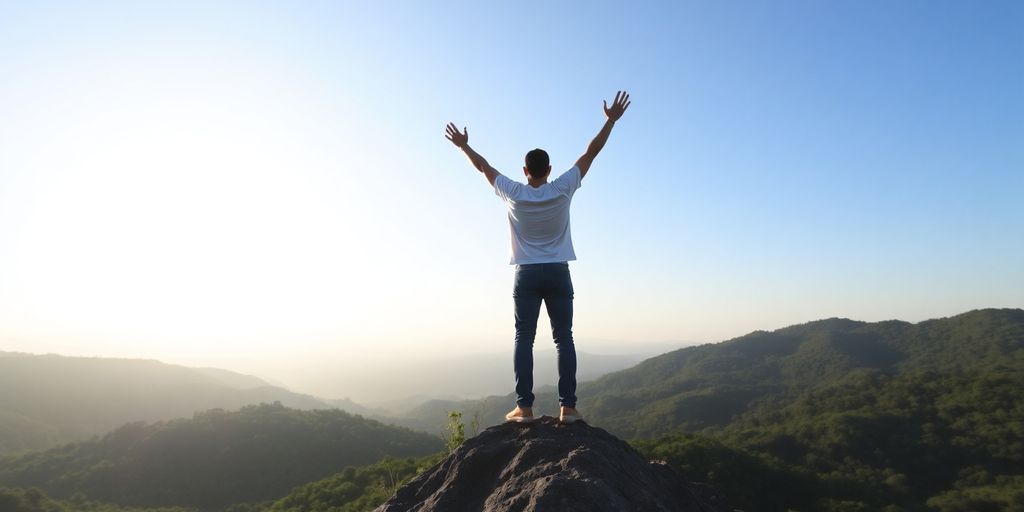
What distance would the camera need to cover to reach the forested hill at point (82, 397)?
117062mm

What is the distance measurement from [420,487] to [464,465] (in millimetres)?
523

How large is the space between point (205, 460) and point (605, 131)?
99538mm

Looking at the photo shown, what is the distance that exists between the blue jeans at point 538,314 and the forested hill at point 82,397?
137371 mm

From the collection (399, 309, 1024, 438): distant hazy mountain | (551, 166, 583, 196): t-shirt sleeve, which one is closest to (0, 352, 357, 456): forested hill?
(399, 309, 1024, 438): distant hazy mountain

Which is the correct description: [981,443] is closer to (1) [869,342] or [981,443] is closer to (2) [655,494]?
(2) [655,494]

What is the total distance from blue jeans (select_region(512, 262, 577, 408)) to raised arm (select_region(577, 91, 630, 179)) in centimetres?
98

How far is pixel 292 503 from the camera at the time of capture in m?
45.8

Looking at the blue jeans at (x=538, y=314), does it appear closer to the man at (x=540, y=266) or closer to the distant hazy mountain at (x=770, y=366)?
the man at (x=540, y=266)

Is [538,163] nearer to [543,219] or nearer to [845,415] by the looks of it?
[543,219]

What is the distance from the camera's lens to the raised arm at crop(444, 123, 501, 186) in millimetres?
5121

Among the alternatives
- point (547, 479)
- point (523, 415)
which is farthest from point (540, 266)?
point (547, 479)

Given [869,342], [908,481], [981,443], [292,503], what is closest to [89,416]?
[292,503]

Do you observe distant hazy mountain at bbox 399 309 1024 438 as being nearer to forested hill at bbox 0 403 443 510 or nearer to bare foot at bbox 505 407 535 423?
forested hill at bbox 0 403 443 510

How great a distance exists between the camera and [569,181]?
4691mm
